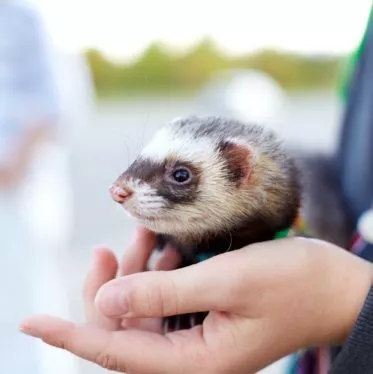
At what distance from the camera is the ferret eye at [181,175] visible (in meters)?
0.81

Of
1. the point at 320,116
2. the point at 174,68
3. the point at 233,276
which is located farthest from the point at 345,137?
the point at 320,116

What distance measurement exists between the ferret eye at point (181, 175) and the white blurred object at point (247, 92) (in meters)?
2.91

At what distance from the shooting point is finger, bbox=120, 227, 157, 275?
828mm

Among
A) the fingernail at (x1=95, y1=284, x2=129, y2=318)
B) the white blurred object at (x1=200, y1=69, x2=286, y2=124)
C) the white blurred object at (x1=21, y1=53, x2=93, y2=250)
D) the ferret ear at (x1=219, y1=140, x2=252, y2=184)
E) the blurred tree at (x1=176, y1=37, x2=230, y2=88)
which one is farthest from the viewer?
the blurred tree at (x1=176, y1=37, x2=230, y2=88)

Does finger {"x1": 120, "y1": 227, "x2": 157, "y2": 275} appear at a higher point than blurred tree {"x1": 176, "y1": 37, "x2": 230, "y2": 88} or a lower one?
higher

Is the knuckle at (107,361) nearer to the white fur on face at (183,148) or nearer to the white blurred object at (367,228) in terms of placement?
the white fur on face at (183,148)

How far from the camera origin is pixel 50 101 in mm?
1866

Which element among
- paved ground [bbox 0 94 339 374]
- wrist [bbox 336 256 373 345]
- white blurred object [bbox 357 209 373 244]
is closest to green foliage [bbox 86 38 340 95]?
paved ground [bbox 0 94 339 374]

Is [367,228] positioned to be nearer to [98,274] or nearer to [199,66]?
[98,274]

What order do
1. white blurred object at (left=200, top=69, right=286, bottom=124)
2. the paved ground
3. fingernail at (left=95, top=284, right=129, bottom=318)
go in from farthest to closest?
white blurred object at (left=200, top=69, right=286, bottom=124) → the paved ground → fingernail at (left=95, top=284, right=129, bottom=318)

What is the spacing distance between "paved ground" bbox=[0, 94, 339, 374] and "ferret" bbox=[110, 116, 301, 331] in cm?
10

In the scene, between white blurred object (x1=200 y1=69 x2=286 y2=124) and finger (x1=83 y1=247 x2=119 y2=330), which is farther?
white blurred object (x1=200 y1=69 x2=286 y2=124)

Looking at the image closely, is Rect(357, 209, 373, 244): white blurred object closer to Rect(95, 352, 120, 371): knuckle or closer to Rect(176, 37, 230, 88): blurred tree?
Rect(95, 352, 120, 371): knuckle

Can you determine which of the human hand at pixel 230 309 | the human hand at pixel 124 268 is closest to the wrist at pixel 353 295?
the human hand at pixel 230 309
